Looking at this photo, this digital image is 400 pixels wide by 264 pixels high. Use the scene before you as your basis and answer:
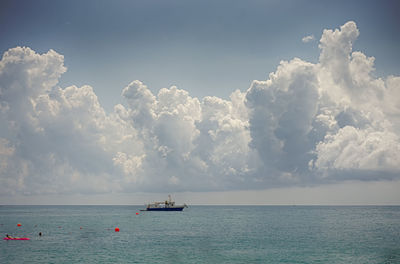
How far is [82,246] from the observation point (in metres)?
108

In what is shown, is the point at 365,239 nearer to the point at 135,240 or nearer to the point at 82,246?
the point at 135,240

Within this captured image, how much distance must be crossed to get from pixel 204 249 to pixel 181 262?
1983cm

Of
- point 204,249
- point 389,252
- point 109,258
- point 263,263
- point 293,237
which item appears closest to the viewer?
point 263,263

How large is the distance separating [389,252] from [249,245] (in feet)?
120

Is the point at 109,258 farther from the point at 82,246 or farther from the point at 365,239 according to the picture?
the point at 365,239

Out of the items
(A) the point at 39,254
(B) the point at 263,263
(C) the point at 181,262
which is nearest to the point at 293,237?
(B) the point at 263,263

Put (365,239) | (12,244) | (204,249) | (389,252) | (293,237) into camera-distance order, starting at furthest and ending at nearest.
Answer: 1. (293,237)
2. (365,239)
3. (12,244)
4. (204,249)
5. (389,252)

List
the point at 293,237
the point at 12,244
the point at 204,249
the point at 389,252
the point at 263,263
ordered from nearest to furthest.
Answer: the point at 263,263 → the point at 389,252 → the point at 204,249 → the point at 12,244 → the point at 293,237

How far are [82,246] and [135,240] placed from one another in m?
20.5

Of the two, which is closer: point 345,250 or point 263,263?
point 263,263

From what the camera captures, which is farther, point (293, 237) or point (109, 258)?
point (293, 237)

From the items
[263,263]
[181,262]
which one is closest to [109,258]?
[181,262]

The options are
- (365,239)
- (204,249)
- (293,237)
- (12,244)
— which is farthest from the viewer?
(293,237)

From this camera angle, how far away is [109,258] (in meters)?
89.0
